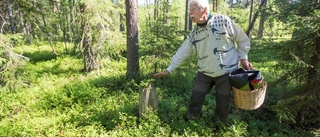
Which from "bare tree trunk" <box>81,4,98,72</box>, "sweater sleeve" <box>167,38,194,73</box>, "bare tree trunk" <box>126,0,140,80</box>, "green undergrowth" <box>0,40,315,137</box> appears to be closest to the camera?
"sweater sleeve" <box>167,38,194,73</box>

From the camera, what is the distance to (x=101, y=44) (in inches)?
330

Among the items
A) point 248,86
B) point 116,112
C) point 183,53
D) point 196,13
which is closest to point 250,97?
point 248,86

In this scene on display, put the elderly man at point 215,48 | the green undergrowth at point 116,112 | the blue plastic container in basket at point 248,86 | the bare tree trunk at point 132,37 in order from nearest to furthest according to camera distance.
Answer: the blue plastic container in basket at point 248,86, the elderly man at point 215,48, the green undergrowth at point 116,112, the bare tree trunk at point 132,37

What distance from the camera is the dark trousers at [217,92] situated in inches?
151

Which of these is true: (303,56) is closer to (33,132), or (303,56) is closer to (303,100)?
(303,100)

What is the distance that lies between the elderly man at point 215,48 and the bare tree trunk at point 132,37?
2.48 meters

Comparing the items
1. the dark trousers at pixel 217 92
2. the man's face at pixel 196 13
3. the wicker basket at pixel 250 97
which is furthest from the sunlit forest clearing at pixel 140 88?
the man's face at pixel 196 13

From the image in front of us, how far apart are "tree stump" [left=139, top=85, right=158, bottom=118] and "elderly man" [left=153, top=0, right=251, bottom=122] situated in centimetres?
53

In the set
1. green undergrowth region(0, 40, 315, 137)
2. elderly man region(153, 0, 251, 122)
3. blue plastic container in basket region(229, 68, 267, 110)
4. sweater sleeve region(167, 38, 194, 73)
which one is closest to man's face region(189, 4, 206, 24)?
elderly man region(153, 0, 251, 122)

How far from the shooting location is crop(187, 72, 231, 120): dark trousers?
151 inches

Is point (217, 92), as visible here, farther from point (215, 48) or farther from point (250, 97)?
point (215, 48)

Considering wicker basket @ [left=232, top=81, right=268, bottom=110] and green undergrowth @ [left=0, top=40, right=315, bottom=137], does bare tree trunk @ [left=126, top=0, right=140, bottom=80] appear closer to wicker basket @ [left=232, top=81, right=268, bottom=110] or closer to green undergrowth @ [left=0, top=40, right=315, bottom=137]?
green undergrowth @ [left=0, top=40, right=315, bottom=137]

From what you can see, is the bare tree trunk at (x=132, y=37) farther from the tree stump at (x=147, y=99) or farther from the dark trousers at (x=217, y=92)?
the dark trousers at (x=217, y=92)

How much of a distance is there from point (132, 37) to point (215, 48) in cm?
311
